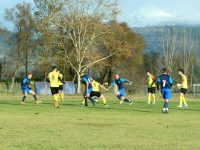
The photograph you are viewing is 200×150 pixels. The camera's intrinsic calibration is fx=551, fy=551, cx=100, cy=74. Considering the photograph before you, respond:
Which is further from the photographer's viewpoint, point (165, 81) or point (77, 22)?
point (77, 22)

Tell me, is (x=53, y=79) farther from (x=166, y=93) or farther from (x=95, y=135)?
(x=95, y=135)

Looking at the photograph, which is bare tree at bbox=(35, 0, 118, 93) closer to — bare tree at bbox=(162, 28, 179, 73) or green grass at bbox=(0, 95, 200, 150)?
bare tree at bbox=(162, 28, 179, 73)

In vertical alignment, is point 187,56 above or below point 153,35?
below

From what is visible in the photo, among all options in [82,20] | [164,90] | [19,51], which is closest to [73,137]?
[164,90]

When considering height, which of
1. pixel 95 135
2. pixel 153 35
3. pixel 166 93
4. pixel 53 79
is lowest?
pixel 95 135

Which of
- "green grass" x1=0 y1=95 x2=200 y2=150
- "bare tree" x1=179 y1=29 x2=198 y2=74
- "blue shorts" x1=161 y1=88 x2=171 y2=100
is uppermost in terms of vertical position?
"bare tree" x1=179 y1=29 x2=198 y2=74

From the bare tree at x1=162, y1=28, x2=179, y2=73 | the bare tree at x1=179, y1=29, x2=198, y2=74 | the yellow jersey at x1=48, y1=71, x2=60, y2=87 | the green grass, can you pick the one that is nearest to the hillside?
the bare tree at x1=179, y1=29, x2=198, y2=74

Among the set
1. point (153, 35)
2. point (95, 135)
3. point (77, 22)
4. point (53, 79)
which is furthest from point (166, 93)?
point (153, 35)

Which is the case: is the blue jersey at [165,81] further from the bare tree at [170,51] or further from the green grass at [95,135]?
the bare tree at [170,51]

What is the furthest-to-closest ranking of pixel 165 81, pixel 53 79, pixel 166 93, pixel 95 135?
pixel 53 79, pixel 165 81, pixel 166 93, pixel 95 135

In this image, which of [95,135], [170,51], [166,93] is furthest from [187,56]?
[95,135]

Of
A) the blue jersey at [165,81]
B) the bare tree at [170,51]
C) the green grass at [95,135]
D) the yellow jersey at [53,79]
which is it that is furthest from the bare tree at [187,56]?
the green grass at [95,135]

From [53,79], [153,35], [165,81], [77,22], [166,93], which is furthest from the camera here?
[153,35]

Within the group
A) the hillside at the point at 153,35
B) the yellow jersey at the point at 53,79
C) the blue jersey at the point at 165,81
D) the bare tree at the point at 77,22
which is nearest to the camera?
the blue jersey at the point at 165,81
